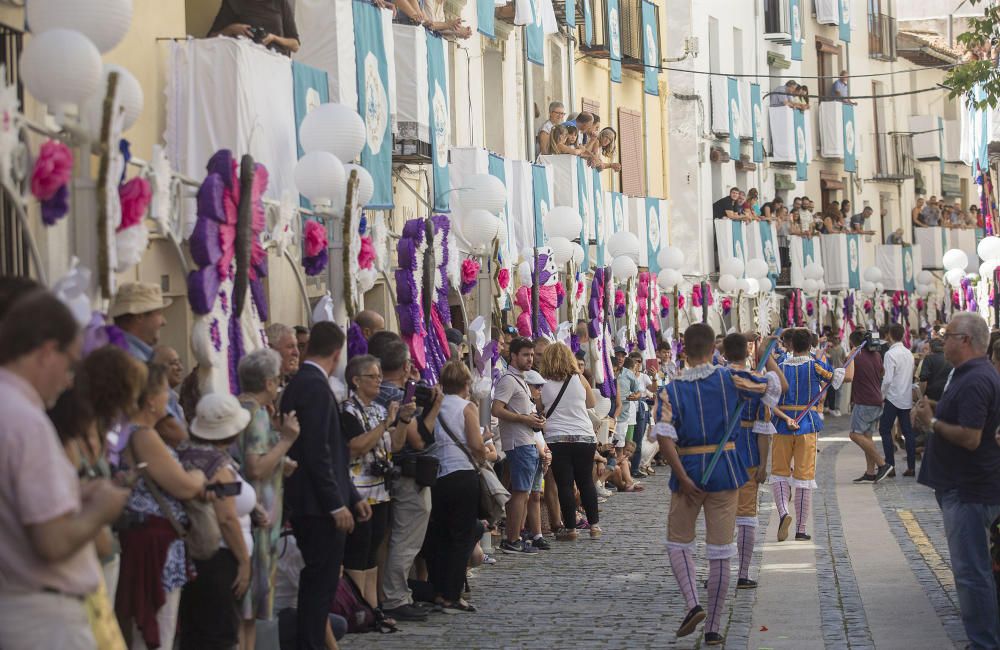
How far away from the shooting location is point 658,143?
36750 millimetres

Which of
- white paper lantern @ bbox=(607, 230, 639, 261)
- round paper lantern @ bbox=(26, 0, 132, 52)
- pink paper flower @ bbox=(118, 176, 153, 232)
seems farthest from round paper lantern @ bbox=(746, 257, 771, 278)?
pink paper flower @ bbox=(118, 176, 153, 232)

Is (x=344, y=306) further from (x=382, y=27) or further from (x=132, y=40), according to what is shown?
(x=382, y=27)

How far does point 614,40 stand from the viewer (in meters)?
31.7

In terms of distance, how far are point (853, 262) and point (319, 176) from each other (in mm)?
36253

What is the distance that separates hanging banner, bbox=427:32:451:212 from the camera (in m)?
18.1

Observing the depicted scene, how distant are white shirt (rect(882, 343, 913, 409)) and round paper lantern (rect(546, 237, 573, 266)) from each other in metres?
4.69

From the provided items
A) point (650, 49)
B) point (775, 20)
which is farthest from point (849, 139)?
point (650, 49)

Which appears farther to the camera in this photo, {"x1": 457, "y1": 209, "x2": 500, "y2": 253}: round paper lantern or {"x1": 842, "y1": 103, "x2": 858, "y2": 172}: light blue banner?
{"x1": 842, "y1": 103, "x2": 858, "y2": 172}: light blue banner

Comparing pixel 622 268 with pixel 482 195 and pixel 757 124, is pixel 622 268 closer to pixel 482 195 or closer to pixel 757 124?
pixel 482 195

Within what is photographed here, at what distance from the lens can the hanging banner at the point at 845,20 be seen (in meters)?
50.9

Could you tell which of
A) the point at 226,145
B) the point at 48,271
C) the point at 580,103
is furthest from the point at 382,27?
the point at 580,103

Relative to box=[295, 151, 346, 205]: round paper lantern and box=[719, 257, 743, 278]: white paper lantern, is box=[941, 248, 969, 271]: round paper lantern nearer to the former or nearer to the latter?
box=[719, 257, 743, 278]: white paper lantern

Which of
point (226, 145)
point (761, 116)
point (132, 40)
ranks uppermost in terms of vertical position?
point (761, 116)

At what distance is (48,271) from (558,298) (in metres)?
11.9
